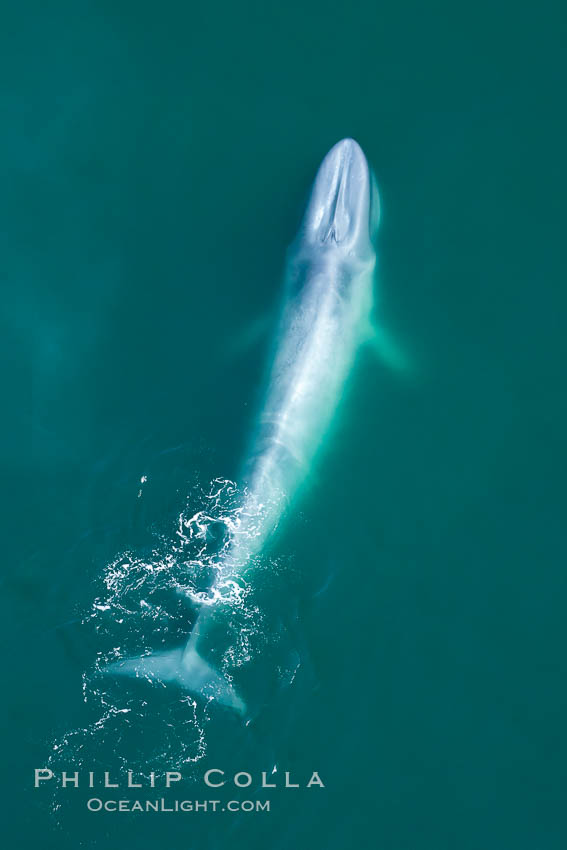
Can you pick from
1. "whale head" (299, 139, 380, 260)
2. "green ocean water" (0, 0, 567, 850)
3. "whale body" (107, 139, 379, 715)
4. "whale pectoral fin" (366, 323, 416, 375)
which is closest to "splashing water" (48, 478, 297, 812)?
"green ocean water" (0, 0, 567, 850)

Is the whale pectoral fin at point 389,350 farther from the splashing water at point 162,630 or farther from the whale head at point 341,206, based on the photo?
the splashing water at point 162,630

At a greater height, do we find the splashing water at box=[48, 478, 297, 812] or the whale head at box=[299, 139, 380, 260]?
the whale head at box=[299, 139, 380, 260]

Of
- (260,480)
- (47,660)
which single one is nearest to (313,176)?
(260,480)

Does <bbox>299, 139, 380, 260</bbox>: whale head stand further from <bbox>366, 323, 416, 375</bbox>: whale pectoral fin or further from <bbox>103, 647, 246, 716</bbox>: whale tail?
<bbox>103, 647, 246, 716</bbox>: whale tail

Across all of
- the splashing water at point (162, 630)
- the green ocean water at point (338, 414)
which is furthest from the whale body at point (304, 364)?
the green ocean water at point (338, 414)

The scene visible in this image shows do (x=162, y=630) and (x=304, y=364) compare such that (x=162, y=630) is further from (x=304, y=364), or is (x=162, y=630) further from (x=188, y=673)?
(x=304, y=364)

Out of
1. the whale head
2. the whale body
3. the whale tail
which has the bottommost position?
the whale tail


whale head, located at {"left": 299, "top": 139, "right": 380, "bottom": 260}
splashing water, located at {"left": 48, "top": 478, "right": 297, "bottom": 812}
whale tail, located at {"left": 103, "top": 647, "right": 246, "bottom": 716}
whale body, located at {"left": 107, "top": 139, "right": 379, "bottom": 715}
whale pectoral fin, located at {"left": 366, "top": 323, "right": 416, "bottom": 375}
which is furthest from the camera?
whale head, located at {"left": 299, "top": 139, "right": 380, "bottom": 260}
